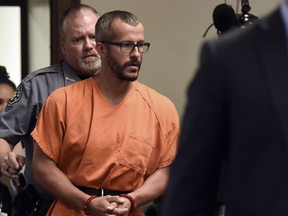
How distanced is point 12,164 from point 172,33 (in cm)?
144

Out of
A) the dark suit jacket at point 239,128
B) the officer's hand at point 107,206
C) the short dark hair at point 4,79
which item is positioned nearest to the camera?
the dark suit jacket at point 239,128

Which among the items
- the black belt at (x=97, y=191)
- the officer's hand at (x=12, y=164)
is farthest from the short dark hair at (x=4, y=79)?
the black belt at (x=97, y=191)

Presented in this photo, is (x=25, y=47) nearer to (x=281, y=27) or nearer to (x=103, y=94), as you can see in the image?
(x=103, y=94)

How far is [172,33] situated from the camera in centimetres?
248

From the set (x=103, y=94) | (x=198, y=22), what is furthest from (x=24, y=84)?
(x=198, y=22)

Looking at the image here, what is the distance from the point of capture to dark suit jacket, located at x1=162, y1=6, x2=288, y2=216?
0.47 m

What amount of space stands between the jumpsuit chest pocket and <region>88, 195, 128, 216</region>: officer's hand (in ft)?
0.41

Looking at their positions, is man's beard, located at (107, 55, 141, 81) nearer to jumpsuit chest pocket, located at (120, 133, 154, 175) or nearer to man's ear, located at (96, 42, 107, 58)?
man's ear, located at (96, 42, 107, 58)

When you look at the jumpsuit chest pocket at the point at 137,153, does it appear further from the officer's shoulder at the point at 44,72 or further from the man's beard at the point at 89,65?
the officer's shoulder at the point at 44,72

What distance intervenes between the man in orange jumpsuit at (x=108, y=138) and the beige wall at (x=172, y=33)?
1.08m

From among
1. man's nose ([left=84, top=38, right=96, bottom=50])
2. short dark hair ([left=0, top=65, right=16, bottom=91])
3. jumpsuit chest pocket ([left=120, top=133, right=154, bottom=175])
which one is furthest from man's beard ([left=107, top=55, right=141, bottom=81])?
short dark hair ([left=0, top=65, right=16, bottom=91])

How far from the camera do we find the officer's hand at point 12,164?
55.7 inches

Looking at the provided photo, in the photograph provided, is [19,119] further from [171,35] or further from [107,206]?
[171,35]

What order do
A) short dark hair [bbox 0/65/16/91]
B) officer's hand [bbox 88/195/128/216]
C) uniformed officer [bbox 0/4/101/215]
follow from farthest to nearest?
short dark hair [bbox 0/65/16/91] < uniformed officer [bbox 0/4/101/215] < officer's hand [bbox 88/195/128/216]
